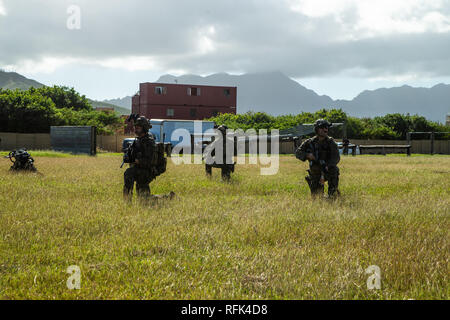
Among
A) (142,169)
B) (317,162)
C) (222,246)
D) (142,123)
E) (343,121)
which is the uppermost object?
(343,121)

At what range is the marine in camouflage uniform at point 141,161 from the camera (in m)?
8.69

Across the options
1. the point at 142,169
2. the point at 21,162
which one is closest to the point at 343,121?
the point at 21,162

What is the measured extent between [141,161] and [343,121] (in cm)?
4783

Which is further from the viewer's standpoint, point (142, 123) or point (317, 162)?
point (317, 162)

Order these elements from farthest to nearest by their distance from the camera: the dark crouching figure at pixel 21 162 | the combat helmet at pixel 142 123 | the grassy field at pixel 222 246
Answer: the dark crouching figure at pixel 21 162, the combat helmet at pixel 142 123, the grassy field at pixel 222 246

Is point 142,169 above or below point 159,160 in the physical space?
below

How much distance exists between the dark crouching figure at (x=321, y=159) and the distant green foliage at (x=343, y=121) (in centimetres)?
3943

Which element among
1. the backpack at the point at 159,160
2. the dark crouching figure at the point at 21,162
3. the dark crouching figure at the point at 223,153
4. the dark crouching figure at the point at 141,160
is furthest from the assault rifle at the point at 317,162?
the dark crouching figure at the point at 21,162

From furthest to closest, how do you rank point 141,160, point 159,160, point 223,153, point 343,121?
point 343,121 < point 223,153 < point 159,160 < point 141,160

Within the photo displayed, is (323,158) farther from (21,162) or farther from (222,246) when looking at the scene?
(21,162)

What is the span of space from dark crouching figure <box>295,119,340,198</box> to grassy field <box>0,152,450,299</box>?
1.92 feet

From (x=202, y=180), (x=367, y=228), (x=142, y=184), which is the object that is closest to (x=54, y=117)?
(x=202, y=180)

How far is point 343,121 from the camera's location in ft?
175

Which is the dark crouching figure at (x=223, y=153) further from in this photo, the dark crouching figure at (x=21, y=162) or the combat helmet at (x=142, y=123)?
the dark crouching figure at (x=21, y=162)
